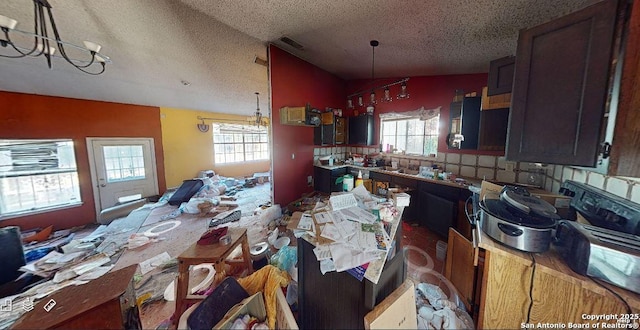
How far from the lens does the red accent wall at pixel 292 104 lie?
310cm

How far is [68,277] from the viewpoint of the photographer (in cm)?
192

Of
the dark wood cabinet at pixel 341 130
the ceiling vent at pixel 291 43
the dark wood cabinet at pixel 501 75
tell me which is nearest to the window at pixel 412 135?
the dark wood cabinet at pixel 341 130

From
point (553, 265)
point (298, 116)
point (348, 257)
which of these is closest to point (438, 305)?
point (553, 265)

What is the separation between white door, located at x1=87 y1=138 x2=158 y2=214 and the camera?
12.8 feet

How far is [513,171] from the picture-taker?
2.54m

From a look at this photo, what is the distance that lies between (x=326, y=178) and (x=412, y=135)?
1.90 meters

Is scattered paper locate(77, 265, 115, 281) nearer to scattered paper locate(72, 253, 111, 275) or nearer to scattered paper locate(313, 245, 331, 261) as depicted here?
scattered paper locate(72, 253, 111, 275)

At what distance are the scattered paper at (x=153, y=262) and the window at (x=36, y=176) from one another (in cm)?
324

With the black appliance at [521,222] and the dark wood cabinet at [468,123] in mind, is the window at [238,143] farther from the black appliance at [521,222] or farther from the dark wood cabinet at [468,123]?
the black appliance at [521,222]

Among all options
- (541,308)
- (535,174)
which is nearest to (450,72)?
(535,174)

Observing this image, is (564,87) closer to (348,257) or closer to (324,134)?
(348,257)

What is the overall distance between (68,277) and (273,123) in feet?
9.42

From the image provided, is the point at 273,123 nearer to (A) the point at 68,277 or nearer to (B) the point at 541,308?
(A) the point at 68,277

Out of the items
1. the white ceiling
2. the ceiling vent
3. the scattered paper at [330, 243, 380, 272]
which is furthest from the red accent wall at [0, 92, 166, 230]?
the scattered paper at [330, 243, 380, 272]
